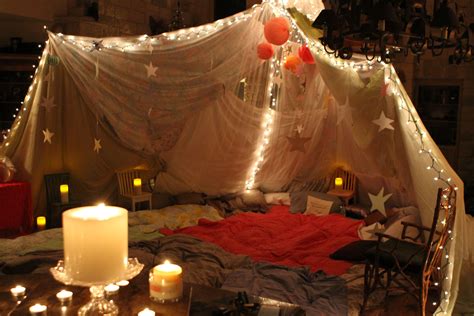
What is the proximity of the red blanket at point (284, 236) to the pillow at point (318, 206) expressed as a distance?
149 millimetres

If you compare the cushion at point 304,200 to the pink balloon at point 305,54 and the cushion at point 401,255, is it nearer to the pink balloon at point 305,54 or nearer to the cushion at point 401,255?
the pink balloon at point 305,54

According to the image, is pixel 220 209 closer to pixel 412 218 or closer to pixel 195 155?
pixel 195 155

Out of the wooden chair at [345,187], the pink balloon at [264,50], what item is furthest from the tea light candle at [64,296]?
the wooden chair at [345,187]

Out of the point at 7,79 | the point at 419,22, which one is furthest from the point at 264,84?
the point at 7,79

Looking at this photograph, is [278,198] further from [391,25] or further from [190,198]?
[391,25]

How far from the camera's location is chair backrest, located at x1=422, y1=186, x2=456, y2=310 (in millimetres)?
2863

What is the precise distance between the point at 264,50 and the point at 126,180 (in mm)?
1900

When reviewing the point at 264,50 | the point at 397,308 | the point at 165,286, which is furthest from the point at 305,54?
the point at 165,286

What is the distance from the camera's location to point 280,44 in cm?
405

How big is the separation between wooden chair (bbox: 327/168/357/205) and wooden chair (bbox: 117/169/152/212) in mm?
1902

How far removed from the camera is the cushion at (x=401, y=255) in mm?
3059

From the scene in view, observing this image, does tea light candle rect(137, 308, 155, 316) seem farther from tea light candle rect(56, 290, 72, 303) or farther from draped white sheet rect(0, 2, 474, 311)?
draped white sheet rect(0, 2, 474, 311)

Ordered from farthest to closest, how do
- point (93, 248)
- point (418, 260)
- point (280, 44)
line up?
point (280, 44)
point (418, 260)
point (93, 248)

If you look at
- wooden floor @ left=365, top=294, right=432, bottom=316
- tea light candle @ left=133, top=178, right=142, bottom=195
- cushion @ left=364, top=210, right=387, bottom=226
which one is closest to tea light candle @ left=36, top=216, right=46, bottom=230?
tea light candle @ left=133, top=178, right=142, bottom=195
